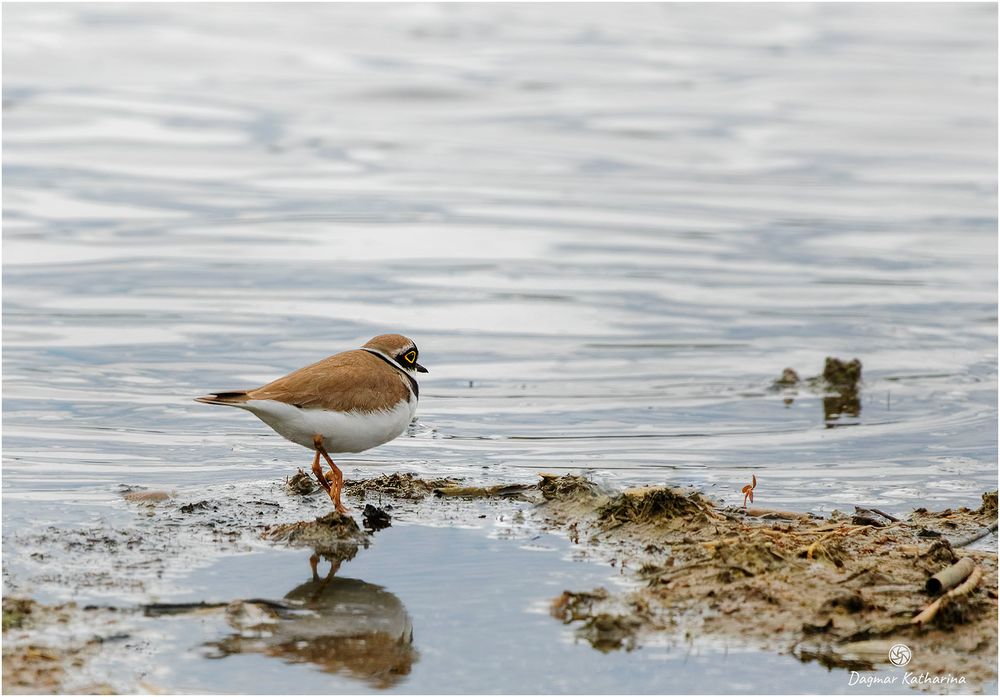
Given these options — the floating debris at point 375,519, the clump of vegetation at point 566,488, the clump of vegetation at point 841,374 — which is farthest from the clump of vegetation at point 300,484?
the clump of vegetation at point 841,374

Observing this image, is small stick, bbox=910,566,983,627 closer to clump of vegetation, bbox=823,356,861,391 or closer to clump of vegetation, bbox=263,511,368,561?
clump of vegetation, bbox=263,511,368,561

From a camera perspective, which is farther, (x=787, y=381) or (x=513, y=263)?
(x=513, y=263)

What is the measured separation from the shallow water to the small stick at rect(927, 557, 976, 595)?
1.60 metres

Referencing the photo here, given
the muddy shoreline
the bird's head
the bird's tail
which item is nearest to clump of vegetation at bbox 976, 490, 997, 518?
the muddy shoreline

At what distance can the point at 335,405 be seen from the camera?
25.9 ft

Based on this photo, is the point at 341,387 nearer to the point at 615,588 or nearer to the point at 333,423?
the point at 333,423

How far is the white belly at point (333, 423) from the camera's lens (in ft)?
25.4

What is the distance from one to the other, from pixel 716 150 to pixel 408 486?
1927cm

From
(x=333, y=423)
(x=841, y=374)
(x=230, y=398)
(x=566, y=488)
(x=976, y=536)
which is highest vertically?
(x=230, y=398)

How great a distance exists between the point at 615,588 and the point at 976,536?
2.27 m

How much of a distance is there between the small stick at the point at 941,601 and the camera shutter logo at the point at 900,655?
7.3 inches

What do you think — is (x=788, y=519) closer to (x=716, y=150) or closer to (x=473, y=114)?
(x=716, y=150)

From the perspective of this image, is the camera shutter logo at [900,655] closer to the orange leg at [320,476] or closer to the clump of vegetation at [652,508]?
the clump of vegetation at [652,508]

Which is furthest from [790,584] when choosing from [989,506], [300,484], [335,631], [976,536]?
[300,484]
